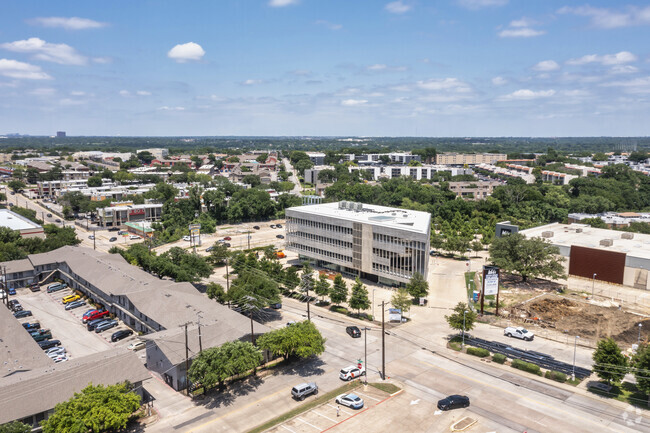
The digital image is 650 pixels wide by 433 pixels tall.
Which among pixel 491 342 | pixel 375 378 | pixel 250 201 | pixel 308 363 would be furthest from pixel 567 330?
pixel 250 201

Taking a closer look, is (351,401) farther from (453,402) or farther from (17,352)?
(17,352)

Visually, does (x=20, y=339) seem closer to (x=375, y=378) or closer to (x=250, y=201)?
(x=375, y=378)

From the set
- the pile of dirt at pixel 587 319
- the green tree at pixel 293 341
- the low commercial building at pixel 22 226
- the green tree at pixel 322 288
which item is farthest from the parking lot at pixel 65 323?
the pile of dirt at pixel 587 319

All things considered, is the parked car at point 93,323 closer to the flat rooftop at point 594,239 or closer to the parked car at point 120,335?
the parked car at point 120,335

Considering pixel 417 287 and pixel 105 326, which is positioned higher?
pixel 417 287

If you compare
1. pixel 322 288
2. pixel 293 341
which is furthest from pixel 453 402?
pixel 322 288
